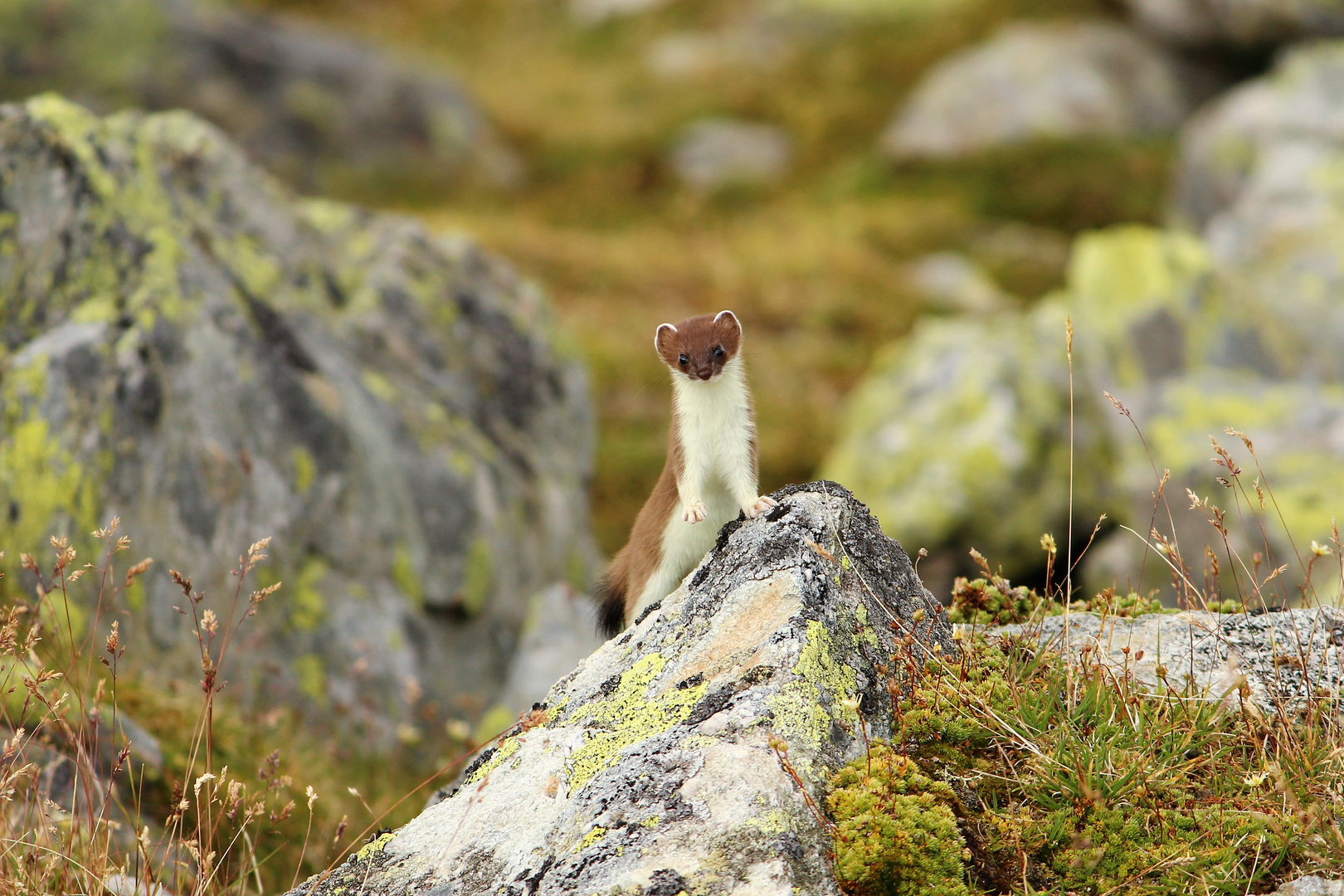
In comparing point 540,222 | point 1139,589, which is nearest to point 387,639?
point 1139,589

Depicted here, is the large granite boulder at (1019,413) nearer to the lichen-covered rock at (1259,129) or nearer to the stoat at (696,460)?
the lichen-covered rock at (1259,129)

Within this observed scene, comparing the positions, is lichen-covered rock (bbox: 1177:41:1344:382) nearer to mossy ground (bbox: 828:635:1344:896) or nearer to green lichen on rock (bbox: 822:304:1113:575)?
green lichen on rock (bbox: 822:304:1113:575)

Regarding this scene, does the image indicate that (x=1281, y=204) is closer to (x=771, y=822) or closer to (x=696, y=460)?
(x=696, y=460)

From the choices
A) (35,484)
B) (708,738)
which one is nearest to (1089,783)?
(708,738)

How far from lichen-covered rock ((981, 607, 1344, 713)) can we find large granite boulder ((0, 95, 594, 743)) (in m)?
4.89

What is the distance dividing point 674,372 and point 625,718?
250 cm

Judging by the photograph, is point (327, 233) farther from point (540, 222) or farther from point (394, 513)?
point (540, 222)

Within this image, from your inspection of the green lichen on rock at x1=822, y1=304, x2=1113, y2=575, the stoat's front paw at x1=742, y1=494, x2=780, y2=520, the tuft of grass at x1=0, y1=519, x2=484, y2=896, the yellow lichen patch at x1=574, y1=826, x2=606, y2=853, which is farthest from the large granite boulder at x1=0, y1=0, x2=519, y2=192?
the yellow lichen patch at x1=574, y1=826, x2=606, y2=853

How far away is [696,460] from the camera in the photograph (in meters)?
5.72

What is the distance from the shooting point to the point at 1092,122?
29.0 metres

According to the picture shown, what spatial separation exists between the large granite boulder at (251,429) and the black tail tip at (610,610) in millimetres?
1874

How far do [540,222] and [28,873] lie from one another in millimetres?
25933

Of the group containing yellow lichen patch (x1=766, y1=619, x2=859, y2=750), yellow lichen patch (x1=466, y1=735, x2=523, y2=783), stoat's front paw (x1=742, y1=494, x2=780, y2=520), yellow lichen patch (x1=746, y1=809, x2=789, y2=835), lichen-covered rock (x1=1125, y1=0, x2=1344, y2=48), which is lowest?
yellow lichen patch (x1=466, y1=735, x2=523, y2=783)

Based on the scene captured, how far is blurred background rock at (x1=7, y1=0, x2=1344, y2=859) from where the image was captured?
891 centimetres
